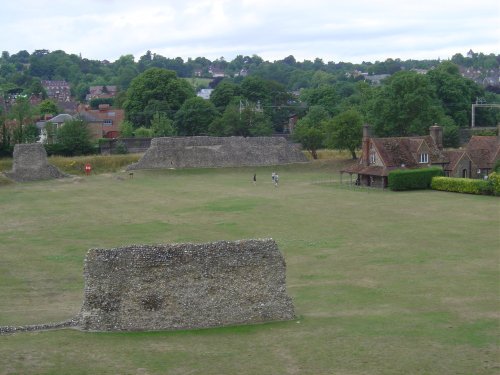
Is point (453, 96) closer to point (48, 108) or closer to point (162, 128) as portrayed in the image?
point (162, 128)

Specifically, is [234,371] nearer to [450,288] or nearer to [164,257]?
[164,257]

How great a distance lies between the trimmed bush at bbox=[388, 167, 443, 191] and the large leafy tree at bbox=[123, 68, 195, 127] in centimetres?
5640

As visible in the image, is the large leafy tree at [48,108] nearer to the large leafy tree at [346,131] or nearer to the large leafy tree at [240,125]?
the large leafy tree at [240,125]

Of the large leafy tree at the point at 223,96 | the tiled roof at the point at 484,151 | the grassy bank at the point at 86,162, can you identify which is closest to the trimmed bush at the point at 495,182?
the tiled roof at the point at 484,151

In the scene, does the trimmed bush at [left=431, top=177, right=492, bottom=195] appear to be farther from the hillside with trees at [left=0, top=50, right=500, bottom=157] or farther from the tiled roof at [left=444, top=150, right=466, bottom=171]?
the hillside with trees at [left=0, top=50, right=500, bottom=157]

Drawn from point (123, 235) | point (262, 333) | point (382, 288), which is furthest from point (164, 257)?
point (123, 235)

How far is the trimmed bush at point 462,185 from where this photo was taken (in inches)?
2174

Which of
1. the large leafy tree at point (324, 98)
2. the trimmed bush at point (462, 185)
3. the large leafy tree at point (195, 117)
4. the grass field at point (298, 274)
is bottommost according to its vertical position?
the grass field at point (298, 274)

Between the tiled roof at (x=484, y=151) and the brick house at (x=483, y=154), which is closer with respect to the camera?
the brick house at (x=483, y=154)

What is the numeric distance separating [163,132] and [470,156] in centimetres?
4231

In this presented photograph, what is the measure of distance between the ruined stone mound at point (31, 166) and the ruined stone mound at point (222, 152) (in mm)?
11270

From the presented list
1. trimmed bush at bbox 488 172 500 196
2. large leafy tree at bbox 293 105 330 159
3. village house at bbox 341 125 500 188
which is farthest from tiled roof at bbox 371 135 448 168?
large leafy tree at bbox 293 105 330 159

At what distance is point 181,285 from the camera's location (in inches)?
866

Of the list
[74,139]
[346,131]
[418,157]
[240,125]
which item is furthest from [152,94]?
[418,157]
